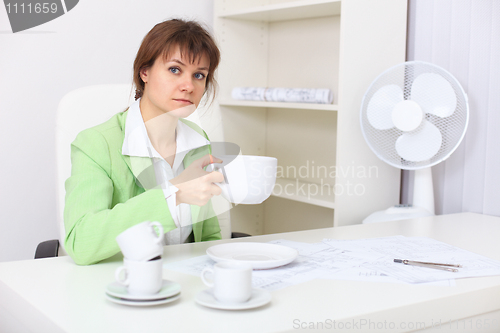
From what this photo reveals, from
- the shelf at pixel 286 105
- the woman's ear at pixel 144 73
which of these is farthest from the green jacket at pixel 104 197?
the shelf at pixel 286 105

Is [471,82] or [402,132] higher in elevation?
[471,82]

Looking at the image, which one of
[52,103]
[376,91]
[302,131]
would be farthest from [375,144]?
[52,103]

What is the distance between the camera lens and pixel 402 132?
64.6 inches

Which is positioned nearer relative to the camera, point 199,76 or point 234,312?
point 234,312

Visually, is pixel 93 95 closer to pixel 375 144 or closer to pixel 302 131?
pixel 375 144

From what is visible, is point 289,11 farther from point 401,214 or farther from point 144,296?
point 144,296

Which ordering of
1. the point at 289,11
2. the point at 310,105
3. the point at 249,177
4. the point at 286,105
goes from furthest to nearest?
the point at 289,11
the point at 286,105
the point at 310,105
the point at 249,177

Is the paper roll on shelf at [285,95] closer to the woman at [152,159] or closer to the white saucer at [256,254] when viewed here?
the woman at [152,159]

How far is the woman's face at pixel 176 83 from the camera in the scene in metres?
1.24

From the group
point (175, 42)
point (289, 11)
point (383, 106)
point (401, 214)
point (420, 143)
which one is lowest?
point (401, 214)

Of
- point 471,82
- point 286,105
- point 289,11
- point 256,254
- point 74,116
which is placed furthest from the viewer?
point 289,11

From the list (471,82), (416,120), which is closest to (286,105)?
(416,120)

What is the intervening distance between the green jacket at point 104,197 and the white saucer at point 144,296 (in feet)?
0.67

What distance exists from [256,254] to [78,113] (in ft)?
2.24
